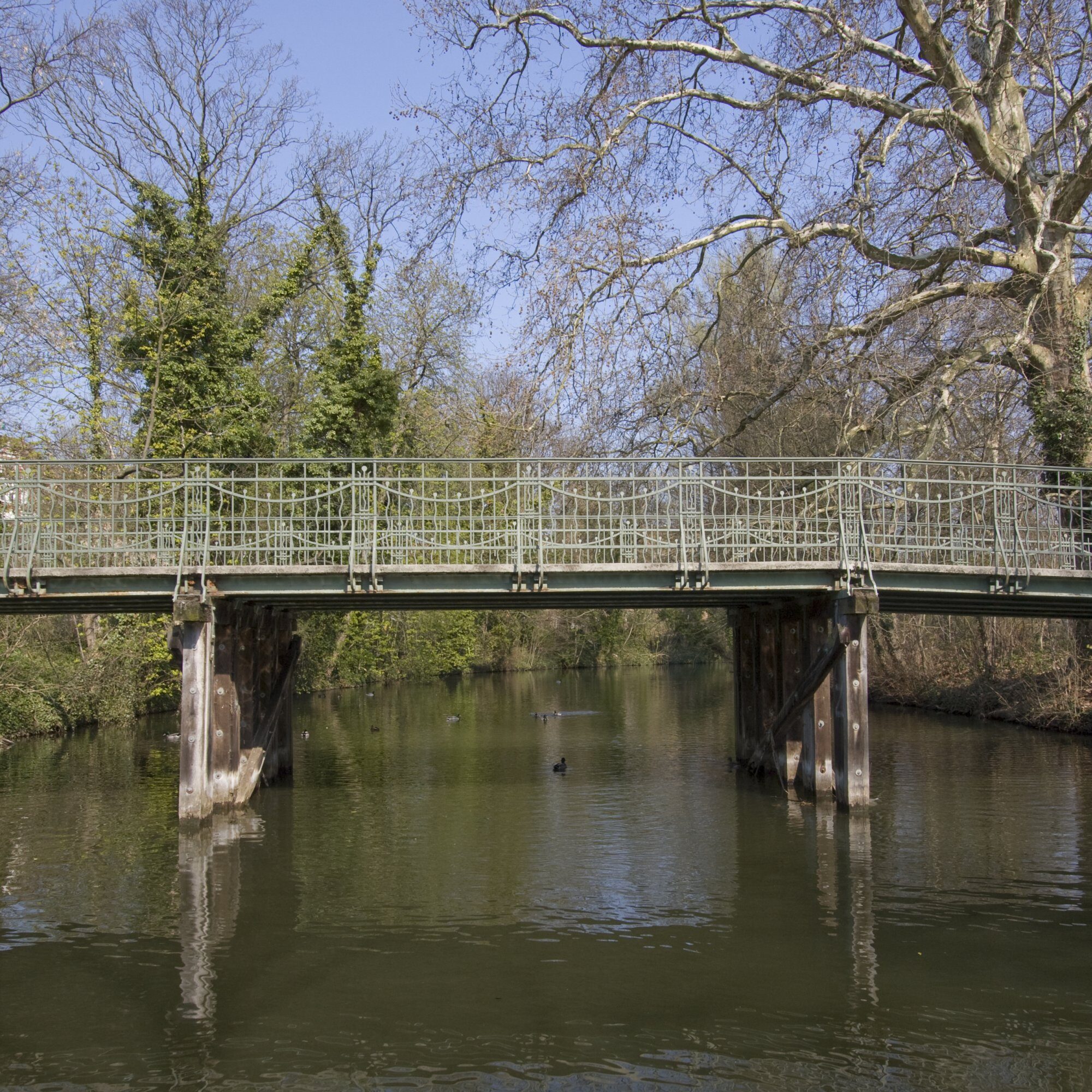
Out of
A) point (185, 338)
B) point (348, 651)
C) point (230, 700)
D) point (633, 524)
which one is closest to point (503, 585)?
point (633, 524)

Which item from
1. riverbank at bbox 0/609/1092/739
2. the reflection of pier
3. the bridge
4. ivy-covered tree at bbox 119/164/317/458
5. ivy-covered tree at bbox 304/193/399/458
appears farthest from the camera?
ivy-covered tree at bbox 304/193/399/458

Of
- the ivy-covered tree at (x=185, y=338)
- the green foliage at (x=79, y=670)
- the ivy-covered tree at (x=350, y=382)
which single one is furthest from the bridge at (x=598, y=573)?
the ivy-covered tree at (x=350, y=382)

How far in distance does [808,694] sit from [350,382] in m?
19.2

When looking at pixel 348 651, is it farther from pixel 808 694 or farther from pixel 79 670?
pixel 808 694

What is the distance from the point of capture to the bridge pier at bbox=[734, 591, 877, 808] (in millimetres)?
14430

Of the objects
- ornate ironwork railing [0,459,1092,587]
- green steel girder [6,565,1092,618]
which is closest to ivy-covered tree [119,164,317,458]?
ornate ironwork railing [0,459,1092,587]

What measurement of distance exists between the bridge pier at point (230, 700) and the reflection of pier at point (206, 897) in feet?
1.26

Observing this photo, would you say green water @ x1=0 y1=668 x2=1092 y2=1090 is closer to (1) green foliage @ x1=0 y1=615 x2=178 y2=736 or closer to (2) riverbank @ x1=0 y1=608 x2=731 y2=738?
(1) green foliage @ x1=0 y1=615 x2=178 y2=736

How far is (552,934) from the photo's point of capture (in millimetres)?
9820

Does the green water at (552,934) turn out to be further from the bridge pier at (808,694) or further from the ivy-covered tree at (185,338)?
the ivy-covered tree at (185,338)

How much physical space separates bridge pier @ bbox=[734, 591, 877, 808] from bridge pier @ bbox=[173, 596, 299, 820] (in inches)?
295

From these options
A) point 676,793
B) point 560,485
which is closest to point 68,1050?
point 676,793

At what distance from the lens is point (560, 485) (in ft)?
59.9

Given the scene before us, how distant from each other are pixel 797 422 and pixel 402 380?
18.9 m
